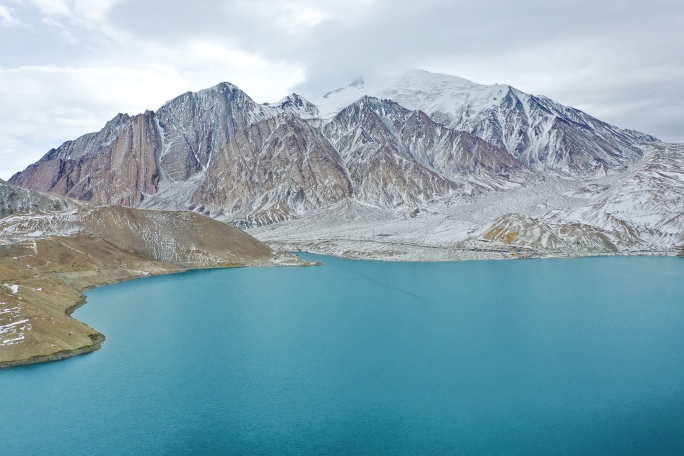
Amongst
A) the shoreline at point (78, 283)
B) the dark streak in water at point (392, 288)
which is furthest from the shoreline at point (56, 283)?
the dark streak in water at point (392, 288)

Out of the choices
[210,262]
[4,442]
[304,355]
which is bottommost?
[4,442]

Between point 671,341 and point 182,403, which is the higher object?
point 671,341

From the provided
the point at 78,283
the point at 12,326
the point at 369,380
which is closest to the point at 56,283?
the point at 78,283

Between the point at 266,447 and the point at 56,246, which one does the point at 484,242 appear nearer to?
the point at 56,246

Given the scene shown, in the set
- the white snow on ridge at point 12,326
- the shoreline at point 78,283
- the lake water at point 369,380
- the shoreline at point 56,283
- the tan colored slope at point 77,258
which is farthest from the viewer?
the tan colored slope at point 77,258

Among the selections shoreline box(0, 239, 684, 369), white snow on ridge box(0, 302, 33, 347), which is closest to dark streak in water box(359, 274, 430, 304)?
shoreline box(0, 239, 684, 369)

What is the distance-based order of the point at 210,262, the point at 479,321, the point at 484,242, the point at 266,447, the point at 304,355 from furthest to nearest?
the point at 484,242
the point at 210,262
the point at 479,321
the point at 304,355
the point at 266,447

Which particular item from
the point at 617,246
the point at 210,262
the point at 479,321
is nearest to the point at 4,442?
the point at 479,321

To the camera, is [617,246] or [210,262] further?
[617,246]

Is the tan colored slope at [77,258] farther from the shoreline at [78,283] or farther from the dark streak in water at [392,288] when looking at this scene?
the dark streak in water at [392,288]
